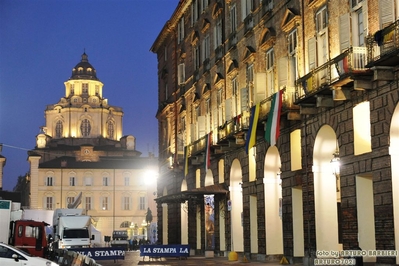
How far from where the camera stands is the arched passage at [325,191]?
29047 millimetres

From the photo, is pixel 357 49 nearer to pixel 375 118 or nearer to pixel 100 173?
pixel 375 118

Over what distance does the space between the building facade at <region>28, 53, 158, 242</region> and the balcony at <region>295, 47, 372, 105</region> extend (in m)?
79.5

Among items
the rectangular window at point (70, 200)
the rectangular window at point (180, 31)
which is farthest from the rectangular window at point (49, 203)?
the rectangular window at point (180, 31)

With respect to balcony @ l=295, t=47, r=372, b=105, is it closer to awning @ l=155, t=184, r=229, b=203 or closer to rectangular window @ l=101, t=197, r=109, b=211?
awning @ l=155, t=184, r=229, b=203

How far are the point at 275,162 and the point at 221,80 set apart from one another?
917cm

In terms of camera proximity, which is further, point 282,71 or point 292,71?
point 282,71

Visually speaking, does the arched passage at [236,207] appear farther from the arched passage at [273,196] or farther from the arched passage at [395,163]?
the arched passage at [395,163]

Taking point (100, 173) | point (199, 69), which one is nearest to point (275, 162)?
point (199, 69)

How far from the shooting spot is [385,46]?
2242 cm

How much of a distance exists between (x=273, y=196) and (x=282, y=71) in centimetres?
644

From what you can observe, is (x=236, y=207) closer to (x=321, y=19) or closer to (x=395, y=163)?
(x=321, y=19)

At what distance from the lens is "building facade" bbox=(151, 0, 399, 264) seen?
24.1 metres

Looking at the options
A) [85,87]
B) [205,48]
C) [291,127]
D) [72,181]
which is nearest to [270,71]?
[291,127]

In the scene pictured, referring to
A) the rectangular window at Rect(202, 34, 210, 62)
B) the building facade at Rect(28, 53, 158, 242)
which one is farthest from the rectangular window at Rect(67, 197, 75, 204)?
the rectangular window at Rect(202, 34, 210, 62)
